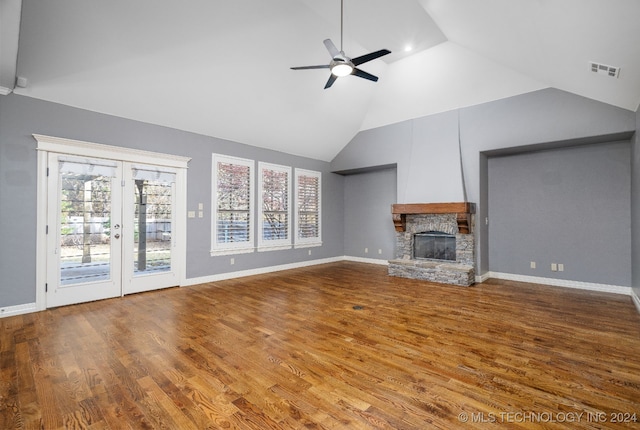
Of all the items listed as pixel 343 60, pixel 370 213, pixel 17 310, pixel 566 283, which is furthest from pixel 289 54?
pixel 566 283

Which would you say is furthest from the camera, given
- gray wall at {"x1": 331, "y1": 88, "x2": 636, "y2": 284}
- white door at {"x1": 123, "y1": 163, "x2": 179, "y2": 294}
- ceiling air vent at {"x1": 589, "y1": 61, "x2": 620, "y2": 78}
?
white door at {"x1": 123, "y1": 163, "x2": 179, "y2": 294}

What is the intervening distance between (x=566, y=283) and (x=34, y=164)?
28.1 feet

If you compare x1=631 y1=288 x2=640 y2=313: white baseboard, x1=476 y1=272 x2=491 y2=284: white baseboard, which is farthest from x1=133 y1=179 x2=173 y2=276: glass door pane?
x1=631 y1=288 x2=640 y2=313: white baseboard

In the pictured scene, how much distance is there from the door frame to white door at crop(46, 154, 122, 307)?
62mm

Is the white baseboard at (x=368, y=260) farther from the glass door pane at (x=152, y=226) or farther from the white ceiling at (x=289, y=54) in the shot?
the glass door pane at (x=152, y=226)

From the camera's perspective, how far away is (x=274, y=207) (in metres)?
6.75

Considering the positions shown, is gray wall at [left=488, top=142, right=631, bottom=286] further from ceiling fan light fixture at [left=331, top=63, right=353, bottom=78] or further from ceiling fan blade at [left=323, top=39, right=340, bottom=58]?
ceiling fan blade at [left=323, top=39, right=340, bottom=58]

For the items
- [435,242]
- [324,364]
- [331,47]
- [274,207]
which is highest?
[331,47]

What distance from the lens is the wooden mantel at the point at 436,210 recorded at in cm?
545

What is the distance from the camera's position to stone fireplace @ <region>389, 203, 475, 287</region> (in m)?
5.46

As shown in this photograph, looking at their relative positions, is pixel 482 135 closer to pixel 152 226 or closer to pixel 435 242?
pixel 435 242

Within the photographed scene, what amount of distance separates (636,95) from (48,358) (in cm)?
709

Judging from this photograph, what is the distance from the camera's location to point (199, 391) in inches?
80.3

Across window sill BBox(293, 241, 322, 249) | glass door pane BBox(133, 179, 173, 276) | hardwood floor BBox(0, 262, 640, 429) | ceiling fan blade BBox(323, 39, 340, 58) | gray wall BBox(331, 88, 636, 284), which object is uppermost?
ceiling fan blade BBox(323, 39, 340, 58)
